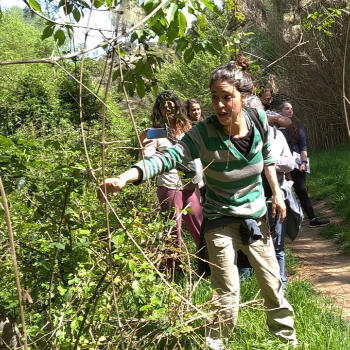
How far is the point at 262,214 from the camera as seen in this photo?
308 cm

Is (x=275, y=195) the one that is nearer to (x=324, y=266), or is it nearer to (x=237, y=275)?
(x=237, y=275)

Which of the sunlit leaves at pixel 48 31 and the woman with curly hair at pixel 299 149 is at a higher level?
the sunlit leaves at pixel 48 31

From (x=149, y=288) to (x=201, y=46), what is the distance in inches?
52.9

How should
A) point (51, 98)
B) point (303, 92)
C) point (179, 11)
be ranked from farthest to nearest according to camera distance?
1. point (303, 92)
2. point (51, 98)
3. point (179, 11)

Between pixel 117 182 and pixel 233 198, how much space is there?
112cm

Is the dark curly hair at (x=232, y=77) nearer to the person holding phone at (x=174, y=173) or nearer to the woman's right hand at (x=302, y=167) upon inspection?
the person holding phone at (x=174, y=173)

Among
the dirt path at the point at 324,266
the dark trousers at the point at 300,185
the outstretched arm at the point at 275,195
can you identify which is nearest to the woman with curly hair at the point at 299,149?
the dark trousers at the point at 300,185

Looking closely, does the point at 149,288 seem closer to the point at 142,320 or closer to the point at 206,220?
the point at 142,320

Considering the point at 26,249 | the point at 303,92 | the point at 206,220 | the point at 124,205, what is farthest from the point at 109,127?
the point at 303,92

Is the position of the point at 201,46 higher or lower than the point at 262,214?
higher

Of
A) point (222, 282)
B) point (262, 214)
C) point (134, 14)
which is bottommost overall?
point (222, 282)

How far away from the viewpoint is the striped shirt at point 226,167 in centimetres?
286

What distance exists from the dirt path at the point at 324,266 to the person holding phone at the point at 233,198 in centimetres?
139

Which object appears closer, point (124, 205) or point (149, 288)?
point (149, 288)
